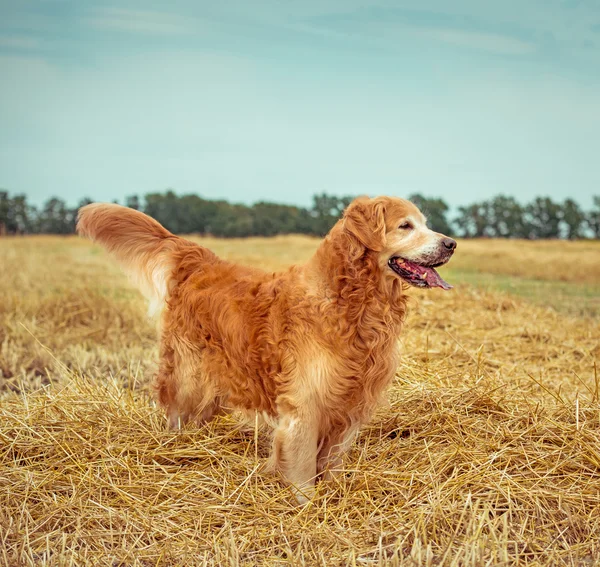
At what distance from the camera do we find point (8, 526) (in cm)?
357

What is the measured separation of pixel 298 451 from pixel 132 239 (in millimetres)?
2078

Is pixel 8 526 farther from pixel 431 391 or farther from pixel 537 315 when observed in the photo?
pixel 537 315

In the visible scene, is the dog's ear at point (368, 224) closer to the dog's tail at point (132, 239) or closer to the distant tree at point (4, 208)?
the dog's tail at point (132, 239)

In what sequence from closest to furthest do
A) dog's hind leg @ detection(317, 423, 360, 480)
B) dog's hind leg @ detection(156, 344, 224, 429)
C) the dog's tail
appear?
dog's hind leg @ detection(317, 423, 360, 480), dog's hind leg @ detection(156, 344, 224, 429), the dog's tail

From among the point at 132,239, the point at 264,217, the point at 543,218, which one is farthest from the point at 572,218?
the point at 132,239

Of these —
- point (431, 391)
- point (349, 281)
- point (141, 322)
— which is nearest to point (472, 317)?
point (431, 391)

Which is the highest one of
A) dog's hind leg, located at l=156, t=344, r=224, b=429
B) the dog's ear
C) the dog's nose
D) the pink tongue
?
the dog's ear

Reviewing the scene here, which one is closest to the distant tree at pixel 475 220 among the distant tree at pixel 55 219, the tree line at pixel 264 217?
the tree line at pixel 264 217

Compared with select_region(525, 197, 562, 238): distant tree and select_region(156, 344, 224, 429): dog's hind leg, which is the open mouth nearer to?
select_region(156, 344, 224, 429): dog's hind leg

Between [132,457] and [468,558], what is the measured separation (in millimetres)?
2348

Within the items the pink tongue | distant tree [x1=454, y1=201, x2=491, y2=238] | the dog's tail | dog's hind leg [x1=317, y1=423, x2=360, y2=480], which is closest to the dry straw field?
dog's hind leg [x1=317, y1=423, x2=360, y2=480]

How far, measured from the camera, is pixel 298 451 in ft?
12.4

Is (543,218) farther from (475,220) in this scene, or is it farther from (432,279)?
(432,279)

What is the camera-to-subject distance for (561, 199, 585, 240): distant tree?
27.3 m
